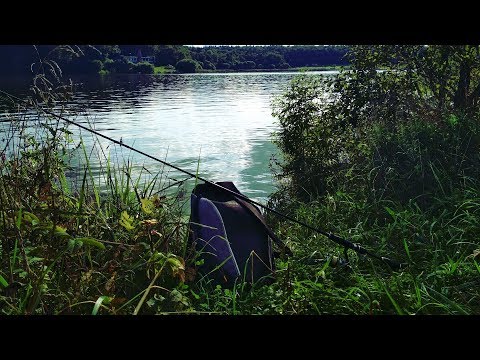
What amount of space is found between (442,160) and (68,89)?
412cm

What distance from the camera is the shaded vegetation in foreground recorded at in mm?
2434

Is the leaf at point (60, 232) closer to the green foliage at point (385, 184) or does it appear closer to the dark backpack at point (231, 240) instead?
the dark backpack at point (231, 240)

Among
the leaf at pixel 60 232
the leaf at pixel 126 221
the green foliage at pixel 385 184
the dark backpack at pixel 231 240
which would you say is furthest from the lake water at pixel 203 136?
the leaf at pixel 60 232

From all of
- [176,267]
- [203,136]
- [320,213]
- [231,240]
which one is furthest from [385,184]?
[203,136]

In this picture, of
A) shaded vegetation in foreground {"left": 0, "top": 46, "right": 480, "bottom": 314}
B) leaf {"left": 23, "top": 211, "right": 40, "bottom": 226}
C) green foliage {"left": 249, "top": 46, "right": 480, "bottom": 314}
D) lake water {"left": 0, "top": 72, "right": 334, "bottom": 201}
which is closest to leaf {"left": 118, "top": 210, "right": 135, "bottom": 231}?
shaded vegetation in foreground {"left": 0, "top": 46, "right": 480, "bottom": 314}

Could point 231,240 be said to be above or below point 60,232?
below

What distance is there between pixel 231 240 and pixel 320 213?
221 centimetres

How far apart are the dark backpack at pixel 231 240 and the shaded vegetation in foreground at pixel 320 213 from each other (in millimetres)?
122

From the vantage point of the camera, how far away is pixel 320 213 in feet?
17.5

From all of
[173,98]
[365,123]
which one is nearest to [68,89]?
[365,123]

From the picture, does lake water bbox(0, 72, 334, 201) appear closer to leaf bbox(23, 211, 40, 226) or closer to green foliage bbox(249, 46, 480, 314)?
green foliage bbox(249, 46, 480, 314)

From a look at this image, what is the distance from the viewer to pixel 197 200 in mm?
3383

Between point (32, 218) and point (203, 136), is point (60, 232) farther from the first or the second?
point (203, 136)
